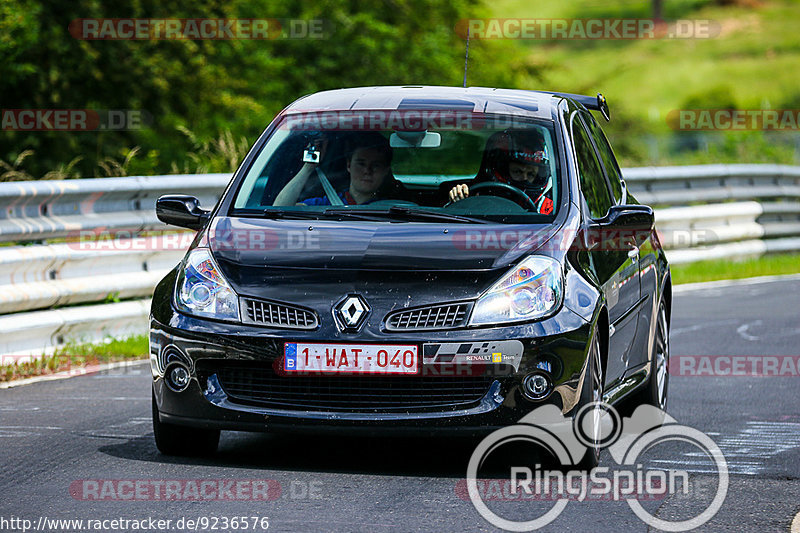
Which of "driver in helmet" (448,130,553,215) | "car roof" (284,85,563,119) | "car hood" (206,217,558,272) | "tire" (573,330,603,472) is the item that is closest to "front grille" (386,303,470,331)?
"car hood" (206,217,558,272)

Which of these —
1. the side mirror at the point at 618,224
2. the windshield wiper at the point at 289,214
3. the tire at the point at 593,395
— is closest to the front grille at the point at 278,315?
the windshield wiper at the point at 289,214

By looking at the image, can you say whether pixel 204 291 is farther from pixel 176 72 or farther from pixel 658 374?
pixel 176 72

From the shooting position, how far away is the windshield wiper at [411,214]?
6.66 metres

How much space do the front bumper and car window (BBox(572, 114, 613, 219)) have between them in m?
1.14

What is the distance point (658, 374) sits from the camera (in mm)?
7918

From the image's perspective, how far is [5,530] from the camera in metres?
5.02

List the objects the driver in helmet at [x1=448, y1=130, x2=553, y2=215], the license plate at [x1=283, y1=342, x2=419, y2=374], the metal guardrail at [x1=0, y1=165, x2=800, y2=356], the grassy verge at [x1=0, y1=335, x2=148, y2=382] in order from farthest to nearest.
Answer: the metal guardrail at [x1=0, y1=165, x2=800, y2=356] → the grassy verge at [x1=0, y1=335, x2=148, y2=382] → the driver in helmet at [x1=448, y1=130, x2=553, y2=215] → the license plate at [x1=283, y1=342, x2=419, y2=374]

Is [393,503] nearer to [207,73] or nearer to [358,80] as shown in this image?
[207,73]

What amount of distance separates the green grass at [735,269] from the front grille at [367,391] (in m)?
10.3

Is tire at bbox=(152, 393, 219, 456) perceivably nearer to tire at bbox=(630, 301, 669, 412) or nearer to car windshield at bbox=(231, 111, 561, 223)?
car windshield at bbox=(231, 111, 561, 223)

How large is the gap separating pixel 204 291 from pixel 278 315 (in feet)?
1.28

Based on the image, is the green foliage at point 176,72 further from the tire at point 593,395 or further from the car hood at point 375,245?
the tire at point 593,395

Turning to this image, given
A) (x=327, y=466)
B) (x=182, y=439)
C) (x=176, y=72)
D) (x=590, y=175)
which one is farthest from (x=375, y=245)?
(x=176, y=72)

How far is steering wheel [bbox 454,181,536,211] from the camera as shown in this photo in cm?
695
